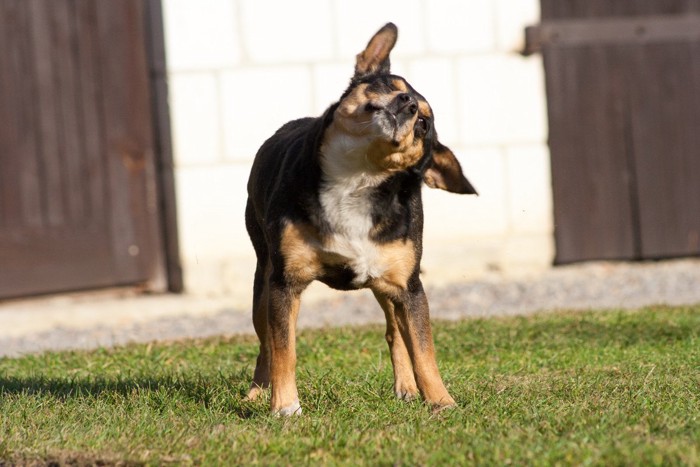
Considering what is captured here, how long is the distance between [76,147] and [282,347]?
523 centimetres

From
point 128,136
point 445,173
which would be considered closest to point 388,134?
point 445,173

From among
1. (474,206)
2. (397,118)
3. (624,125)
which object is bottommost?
(474,206)

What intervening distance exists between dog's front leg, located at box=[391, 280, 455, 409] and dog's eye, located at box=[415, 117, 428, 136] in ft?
1.92

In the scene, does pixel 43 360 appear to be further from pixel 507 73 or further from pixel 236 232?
pixel 507 73

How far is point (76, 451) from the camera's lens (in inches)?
156

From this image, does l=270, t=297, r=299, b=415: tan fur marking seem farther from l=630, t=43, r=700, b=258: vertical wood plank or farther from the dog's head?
l=630, t=43, r=700, b=258: vertical wood plank

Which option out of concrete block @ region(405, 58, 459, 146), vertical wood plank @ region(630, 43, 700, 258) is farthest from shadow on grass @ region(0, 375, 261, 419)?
vertical wood plank @ region(630, 43, 700, 258)

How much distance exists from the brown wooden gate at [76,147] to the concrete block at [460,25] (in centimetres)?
221

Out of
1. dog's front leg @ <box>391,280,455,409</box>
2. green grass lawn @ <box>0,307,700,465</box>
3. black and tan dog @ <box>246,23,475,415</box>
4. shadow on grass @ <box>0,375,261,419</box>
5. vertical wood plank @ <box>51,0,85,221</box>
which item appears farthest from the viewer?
vertical wood plank @ <box>51,0,85,221</box>

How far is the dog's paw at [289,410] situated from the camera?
15.0ft

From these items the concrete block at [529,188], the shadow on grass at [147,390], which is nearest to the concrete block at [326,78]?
the concrete block at [529,188]

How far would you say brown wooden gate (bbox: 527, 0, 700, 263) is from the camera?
993cm

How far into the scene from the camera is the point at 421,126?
4.56m

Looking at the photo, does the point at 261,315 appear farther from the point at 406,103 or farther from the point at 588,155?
the point at 588,155
